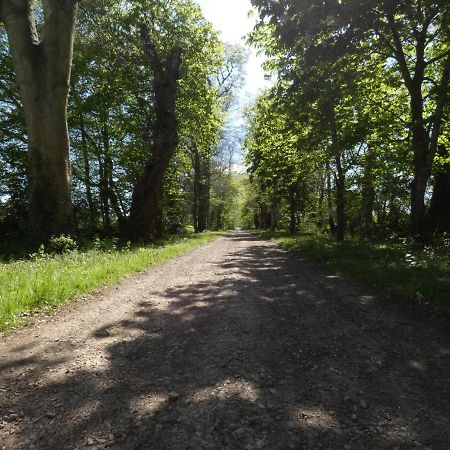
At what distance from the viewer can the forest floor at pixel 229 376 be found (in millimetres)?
2942

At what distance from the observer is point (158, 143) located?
61.3 ft

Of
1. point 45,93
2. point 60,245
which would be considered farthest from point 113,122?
point 60,245

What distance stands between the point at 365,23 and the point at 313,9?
1.57m

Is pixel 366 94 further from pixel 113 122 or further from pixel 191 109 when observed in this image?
pixel 113 122

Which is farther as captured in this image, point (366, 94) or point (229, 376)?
point (366, 94)

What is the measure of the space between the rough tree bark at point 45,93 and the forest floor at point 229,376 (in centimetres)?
739

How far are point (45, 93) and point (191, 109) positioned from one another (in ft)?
32.6

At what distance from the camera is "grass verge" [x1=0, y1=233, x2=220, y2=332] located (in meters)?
5.98

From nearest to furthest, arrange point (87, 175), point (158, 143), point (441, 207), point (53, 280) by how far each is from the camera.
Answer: point (53, 280), point (441, 207), point (158, 143), point (87, 175)

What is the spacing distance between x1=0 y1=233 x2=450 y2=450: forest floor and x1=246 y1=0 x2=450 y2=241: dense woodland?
7090mm

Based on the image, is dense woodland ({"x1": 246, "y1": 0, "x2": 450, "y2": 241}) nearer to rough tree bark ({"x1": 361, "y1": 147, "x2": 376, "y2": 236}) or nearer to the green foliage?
rough tree bark ({"x1": 361, "y1": 147, "x2": 376, "y2": 236})

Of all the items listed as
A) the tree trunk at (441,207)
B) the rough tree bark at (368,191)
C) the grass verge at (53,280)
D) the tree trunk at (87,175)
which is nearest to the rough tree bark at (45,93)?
the grass verge at (53,280)

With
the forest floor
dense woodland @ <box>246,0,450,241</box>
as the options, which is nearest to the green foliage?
the forest floor

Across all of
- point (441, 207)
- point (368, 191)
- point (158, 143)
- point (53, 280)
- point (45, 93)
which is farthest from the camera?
point (368, 191)
